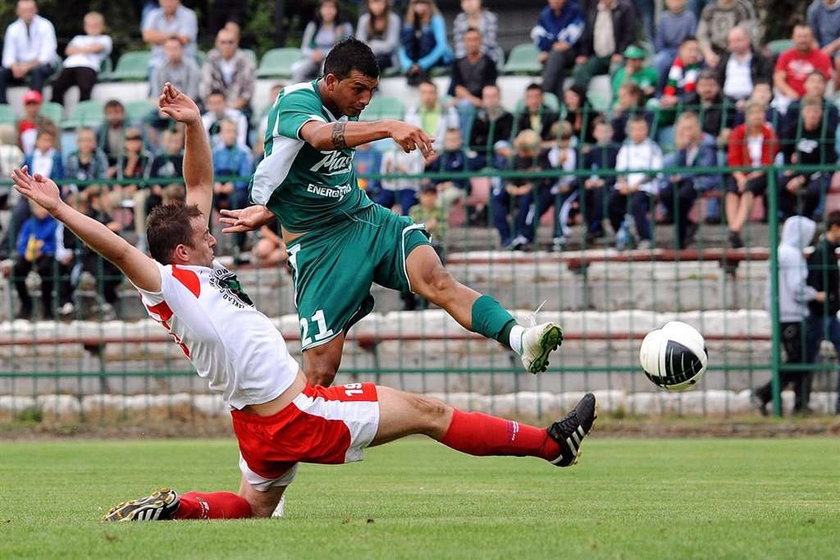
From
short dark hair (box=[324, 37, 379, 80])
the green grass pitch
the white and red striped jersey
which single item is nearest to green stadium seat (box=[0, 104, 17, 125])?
the green grass pitch

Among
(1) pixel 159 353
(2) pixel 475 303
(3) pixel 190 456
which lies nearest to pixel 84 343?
(1) pixel 159 353

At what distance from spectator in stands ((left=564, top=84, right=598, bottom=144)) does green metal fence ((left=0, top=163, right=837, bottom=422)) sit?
1.83m

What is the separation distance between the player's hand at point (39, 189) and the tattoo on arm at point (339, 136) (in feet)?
5.92

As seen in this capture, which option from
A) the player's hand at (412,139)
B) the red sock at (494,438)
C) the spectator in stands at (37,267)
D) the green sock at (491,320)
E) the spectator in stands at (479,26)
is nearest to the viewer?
the red sock at (494,438)

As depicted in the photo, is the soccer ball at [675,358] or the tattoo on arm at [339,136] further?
the tattoo on arm at [339,136]

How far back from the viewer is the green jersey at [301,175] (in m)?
8.66

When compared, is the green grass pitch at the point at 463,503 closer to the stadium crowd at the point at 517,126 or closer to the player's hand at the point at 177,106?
the player's hand at the point at 177,106

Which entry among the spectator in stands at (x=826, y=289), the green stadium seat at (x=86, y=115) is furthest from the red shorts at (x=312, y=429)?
the green stadium seat at (x=86, y=115)

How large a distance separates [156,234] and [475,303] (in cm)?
219

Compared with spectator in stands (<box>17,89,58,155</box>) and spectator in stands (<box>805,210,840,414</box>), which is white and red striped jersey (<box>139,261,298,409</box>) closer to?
spectator in stands (<box>805,210,840,414</box>)

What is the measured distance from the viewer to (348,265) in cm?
895

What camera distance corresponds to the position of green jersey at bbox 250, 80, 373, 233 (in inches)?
341

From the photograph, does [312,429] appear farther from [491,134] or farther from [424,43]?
[424,43]

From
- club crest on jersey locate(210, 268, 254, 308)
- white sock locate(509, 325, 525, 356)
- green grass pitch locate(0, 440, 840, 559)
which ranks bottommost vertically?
green grass pitch locate(0, 440, 840, 559)
